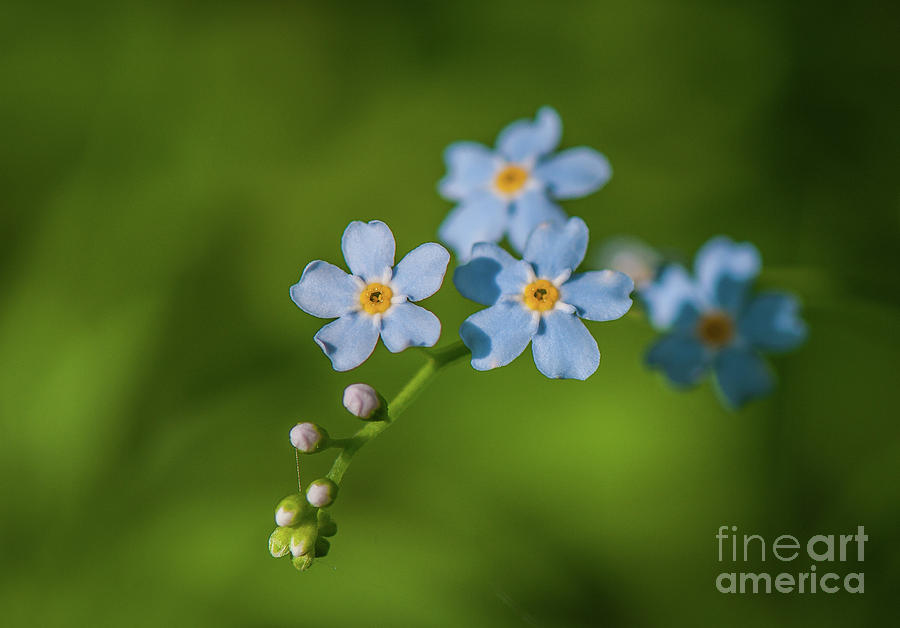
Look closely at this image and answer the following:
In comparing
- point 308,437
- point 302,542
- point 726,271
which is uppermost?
point 726,271

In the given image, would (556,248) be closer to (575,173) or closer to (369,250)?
(369,250)

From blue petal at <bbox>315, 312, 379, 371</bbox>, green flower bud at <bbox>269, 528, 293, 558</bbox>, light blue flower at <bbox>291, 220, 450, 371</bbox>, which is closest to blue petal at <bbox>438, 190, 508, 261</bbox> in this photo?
light blue flower at <bbox>291, 220, 450, 371</bbox>

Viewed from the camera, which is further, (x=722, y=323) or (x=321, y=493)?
(x=722, y=323)

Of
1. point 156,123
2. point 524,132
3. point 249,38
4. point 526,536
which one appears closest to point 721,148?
point 524,132

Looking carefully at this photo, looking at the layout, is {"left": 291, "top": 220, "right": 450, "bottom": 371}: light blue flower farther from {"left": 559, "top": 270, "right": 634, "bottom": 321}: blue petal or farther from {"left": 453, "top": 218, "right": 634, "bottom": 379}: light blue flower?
{"left": 559, "top": 270, "right": 634, "bottom": 321}: blue petal

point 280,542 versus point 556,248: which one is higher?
point 556,248

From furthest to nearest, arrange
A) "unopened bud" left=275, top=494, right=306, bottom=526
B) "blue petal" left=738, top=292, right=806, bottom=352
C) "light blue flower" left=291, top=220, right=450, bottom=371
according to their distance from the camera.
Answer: "blue petal" left=738, top=292, right=806, bottom=352 < "light blue flower" left=291, top=220, right=450, bottom=371 < "unopened bud" left=275, top=494, right=306, bottom=526

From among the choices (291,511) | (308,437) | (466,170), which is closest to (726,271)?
(466,170)
